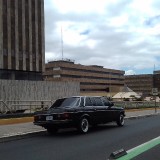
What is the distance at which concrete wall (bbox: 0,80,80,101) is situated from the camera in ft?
107

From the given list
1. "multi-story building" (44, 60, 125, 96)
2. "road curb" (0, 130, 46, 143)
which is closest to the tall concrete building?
"road curb" (0, 130, 46, 143)

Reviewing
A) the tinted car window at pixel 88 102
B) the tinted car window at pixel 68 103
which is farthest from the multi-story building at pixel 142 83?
the tinted car window at pixel 68 103

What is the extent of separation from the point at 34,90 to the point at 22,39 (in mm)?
14023

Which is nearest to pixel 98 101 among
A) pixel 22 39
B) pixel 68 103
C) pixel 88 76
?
pixel 68 103

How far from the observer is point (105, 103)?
60.5 ft

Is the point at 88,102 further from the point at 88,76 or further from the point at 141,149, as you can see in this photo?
the point at 88,76

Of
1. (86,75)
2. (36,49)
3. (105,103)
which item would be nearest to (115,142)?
(105,103)

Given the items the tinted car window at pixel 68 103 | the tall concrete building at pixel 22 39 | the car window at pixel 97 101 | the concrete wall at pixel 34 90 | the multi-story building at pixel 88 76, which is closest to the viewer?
the tinted car window at pixel 68 103

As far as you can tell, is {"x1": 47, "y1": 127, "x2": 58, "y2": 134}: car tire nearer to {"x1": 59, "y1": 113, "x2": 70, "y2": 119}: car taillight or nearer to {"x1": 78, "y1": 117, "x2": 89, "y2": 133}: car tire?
{"x1": 78, "y1": 117, "x2": 89, "y2": 133}: car tire

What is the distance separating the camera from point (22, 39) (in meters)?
48.4

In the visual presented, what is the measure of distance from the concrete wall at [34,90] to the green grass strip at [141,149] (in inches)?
811

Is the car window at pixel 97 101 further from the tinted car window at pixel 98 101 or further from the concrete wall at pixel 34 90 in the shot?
the concrete wall at pixel 34 90

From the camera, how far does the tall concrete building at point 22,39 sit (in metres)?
46.1

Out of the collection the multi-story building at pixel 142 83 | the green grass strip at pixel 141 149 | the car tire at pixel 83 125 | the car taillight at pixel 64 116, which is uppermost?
the multi-story building at pixel 142 83
